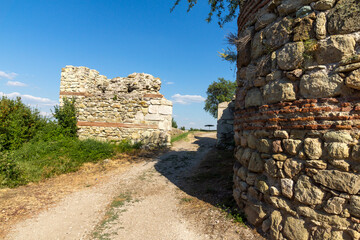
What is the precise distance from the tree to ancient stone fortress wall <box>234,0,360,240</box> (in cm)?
2455

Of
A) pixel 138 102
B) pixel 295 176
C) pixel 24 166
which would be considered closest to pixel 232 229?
pixel 295 176

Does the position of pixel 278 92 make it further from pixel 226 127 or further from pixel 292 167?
pixel 226 127

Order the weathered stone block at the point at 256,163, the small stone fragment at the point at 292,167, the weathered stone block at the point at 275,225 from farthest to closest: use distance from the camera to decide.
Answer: the weathered stone block at the point at 256,163 < the weathered stone block at the point at 275,225 < the small stone fragment at the point at 292,167

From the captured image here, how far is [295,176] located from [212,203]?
1.98 meters

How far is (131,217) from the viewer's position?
12.8 ft

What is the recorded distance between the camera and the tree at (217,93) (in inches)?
1105

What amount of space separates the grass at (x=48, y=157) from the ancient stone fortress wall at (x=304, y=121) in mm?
6142

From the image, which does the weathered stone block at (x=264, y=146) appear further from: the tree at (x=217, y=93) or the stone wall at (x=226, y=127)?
the tree at (x=217, y=93)

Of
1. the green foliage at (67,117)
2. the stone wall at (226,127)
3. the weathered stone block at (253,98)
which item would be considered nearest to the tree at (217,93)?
the stone wall at (226,127)

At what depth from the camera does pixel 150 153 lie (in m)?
9.48

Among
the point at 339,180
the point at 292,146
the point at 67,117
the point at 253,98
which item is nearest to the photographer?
the point at 339,180

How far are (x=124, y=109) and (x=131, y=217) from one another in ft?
23.2

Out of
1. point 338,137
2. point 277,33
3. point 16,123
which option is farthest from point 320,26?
point 16,123

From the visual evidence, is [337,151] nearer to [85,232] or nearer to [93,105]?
[85,232]
